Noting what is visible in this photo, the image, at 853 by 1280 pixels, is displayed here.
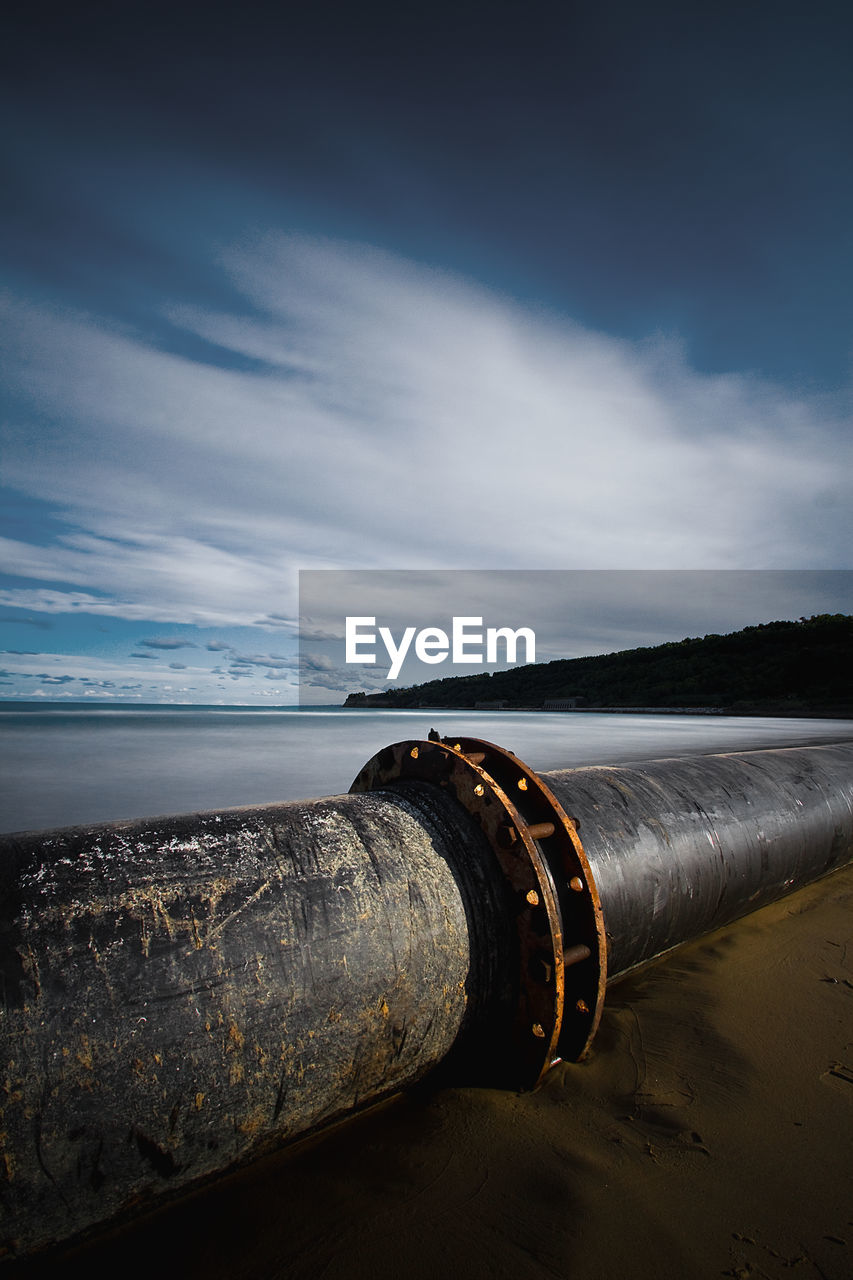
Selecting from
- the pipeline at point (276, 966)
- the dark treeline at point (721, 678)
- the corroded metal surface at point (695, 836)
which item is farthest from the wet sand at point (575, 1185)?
the dark treeline at point (721, 678)

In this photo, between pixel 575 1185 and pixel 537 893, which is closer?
pixel 575 1185

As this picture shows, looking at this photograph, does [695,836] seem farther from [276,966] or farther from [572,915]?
[276,966]

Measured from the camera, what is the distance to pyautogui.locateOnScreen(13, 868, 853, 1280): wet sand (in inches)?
50.7

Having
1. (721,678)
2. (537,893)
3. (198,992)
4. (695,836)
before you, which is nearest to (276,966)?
(198,992)

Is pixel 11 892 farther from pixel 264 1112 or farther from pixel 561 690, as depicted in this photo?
pixel 561 690

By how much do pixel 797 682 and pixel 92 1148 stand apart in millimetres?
54712

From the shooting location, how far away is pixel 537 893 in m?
1.61

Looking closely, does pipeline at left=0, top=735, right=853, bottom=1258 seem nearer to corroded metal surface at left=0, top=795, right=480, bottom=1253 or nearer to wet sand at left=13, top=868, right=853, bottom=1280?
corroded metal surface at left=0, top=795, right=480, bottom=1253

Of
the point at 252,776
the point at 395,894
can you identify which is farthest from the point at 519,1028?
the point at 252,776

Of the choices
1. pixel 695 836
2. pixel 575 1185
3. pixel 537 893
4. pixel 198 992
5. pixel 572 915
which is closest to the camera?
pixel 198 992

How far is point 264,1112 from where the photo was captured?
1284 millimetres

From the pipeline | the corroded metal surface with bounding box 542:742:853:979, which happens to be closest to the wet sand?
the pipeline

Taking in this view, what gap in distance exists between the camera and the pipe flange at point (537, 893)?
1.60 m

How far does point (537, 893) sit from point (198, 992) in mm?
830
